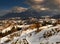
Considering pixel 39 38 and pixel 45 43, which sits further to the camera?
pixel 39 38

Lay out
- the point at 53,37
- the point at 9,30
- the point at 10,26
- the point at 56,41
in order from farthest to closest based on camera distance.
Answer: the point at 10,26 < the point at 9,30 < the point at 53,37 < the point at 56,41

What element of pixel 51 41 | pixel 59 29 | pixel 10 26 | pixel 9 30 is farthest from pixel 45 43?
pixel 10 26

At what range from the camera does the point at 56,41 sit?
36.5 m

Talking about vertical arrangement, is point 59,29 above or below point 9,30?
above

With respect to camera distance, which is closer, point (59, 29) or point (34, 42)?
point (34, 42)

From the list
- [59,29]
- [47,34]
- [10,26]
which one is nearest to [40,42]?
[47,34]

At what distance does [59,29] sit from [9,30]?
3474 cm

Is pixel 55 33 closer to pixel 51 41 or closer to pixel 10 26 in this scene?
pixel 51 41

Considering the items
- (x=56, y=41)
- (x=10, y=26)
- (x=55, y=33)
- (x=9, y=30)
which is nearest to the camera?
(x=56, y=41)

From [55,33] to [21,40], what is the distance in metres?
8.26

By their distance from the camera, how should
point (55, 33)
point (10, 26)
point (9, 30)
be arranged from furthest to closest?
point (10, 26) < point (9, 30) < point (55, 33)

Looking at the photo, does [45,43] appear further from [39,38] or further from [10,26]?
[10,26]

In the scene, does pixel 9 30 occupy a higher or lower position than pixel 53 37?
lower

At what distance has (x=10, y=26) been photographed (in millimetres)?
80625
